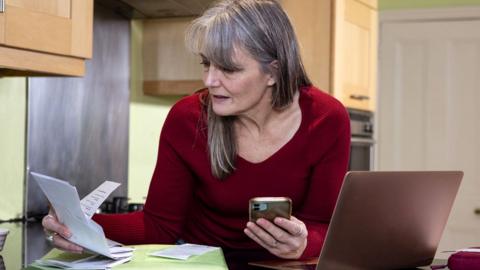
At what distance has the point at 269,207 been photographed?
1.10m

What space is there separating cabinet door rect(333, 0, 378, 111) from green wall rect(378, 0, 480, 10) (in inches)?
36.5

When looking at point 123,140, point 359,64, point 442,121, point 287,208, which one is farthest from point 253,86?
point 442,121

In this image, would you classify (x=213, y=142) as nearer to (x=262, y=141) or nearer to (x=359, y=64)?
(x=262, y=141)

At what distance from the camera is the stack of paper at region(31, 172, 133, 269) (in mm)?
1098

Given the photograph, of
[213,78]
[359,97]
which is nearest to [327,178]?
[213,78]

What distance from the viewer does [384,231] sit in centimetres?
117

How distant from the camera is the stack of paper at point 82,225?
1.10 metres

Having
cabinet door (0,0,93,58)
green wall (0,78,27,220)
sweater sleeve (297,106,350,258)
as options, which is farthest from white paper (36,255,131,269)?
green wall (0,78,27,220)

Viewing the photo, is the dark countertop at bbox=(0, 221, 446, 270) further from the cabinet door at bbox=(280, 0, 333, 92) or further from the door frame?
the door frame

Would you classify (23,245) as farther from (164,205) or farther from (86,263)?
(86,263)

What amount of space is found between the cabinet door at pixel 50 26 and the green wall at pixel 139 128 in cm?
97

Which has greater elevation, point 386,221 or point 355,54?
point 355,54

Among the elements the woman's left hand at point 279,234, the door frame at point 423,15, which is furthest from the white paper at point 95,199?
the door frame at point 423,15

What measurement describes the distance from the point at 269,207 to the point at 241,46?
38 cm
